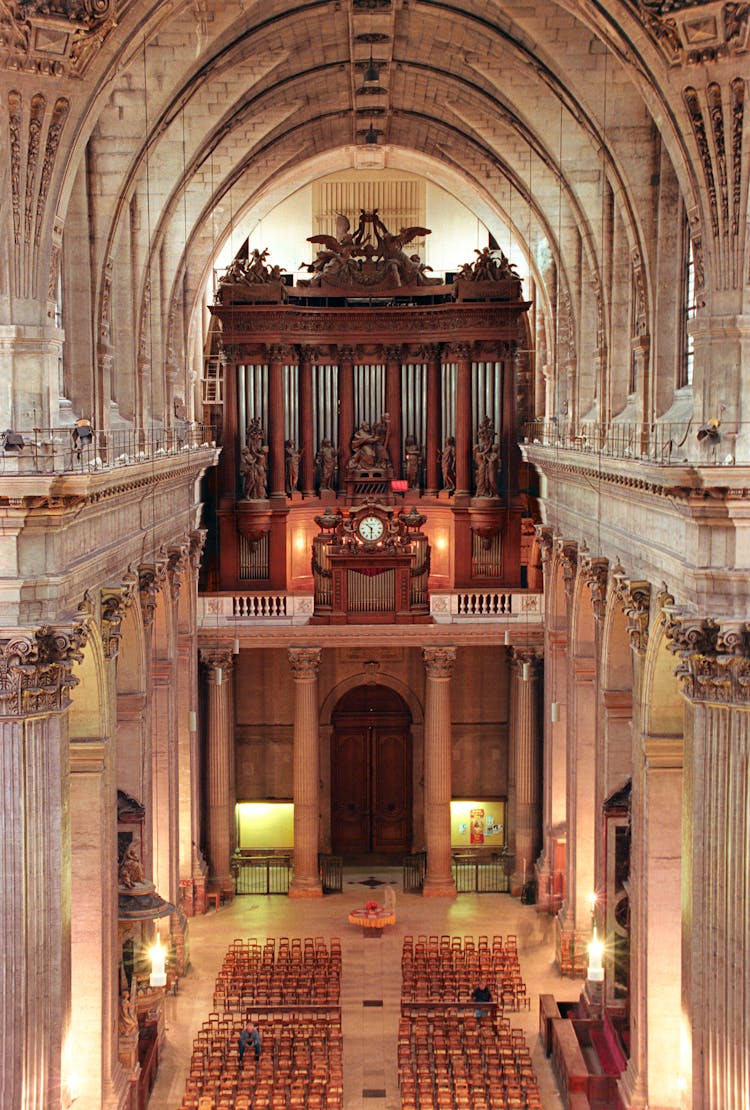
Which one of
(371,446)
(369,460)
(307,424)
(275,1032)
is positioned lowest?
(275,1032)

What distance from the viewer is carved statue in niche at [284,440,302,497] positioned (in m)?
40.2

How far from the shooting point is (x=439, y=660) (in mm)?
37375

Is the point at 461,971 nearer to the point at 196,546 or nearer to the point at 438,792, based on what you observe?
the point at 438,792

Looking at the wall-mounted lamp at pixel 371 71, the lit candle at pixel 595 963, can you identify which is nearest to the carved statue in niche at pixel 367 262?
the wall-mounted lamp at pixel 371 71

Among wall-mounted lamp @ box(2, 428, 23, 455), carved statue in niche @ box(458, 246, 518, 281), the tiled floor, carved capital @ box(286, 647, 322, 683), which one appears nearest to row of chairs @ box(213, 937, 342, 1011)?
the tiled floor

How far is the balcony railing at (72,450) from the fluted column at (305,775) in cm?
1006

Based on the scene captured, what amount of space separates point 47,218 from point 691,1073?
12.9 meters

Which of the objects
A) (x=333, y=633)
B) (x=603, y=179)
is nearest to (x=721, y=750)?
(x=603, y=179)

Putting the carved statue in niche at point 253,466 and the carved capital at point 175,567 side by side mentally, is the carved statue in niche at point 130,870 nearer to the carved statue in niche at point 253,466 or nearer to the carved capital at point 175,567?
the carved capital at point 175,567

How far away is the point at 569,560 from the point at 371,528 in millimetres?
7082

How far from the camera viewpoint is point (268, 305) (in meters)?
39.0

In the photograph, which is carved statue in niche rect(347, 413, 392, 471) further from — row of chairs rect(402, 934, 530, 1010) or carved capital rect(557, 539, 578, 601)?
row of chairs rect(402, 934, 530, 1010)

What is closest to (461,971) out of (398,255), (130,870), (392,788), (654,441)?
(130,870)

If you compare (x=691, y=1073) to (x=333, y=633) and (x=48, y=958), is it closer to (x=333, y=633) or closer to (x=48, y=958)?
(x=48, y=958)
